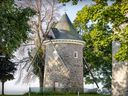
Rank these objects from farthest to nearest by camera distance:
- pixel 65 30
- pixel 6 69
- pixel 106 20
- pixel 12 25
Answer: pixel 65 30 < pixel 6 69 < pixel 12 25 < pixel 106 20

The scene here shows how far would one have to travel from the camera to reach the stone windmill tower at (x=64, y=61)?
167 feet

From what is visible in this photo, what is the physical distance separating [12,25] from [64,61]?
74.0ft

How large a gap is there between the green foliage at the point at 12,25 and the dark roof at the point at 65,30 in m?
21.2

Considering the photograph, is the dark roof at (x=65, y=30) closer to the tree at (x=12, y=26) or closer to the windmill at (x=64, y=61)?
the windmill at (x=64, y=61)

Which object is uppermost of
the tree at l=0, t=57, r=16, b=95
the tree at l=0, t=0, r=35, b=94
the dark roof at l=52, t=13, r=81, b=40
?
the dark roof at l=52, t=13, r=81, b=40

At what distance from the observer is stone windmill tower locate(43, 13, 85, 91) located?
167ft

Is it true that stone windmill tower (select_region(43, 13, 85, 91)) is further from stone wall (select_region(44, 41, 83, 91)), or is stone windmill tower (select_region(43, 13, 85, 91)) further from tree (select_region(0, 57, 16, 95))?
tree (select_region(0, 57, 16, 95))

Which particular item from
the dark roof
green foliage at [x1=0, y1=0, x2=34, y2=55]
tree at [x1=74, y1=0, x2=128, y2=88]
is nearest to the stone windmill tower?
the dark roof

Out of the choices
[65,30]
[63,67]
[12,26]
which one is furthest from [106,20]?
[65,30]

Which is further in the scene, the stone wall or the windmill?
the windmill

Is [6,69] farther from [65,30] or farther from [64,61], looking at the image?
[65,30]

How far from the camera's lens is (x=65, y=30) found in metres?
53.2

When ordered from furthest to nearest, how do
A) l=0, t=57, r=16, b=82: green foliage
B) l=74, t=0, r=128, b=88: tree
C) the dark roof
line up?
the dark roof → l=0, t=57, r=16, b=82: green foliage → l=74, t=0, r=128, b=88: tree

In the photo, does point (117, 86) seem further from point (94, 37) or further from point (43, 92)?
point (43, 92)
